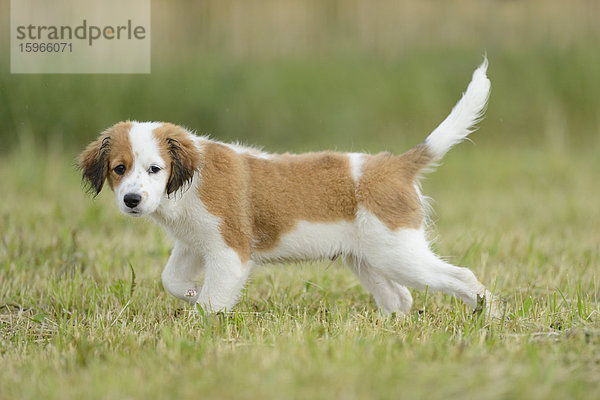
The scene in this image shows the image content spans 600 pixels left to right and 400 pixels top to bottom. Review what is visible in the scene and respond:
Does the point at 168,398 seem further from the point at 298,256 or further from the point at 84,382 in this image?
the point at 298,256

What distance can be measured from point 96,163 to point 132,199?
0.49 metres

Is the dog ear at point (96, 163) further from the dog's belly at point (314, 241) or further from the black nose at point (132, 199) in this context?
the dog's belly at point (314, 241)

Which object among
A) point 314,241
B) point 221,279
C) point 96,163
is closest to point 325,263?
point 314,241

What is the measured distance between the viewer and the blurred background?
11930mm

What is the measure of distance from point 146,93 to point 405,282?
7.92 m

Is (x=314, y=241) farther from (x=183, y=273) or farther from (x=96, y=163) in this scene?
(x=96, y=163)

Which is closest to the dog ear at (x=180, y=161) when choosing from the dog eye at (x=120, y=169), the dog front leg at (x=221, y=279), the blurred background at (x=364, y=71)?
the dog eye at (x=120, y=169)

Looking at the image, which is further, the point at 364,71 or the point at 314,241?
the point at 364,71

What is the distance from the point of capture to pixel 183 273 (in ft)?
15.4

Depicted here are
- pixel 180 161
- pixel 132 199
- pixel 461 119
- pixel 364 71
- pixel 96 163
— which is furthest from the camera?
pixel 364 71

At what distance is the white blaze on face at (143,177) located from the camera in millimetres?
4109

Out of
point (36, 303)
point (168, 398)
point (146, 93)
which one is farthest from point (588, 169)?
point (168, 398)

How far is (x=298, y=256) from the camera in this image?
4.64 meters

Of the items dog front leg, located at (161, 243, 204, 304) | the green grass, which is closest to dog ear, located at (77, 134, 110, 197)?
dog front leg, located at (161, 243, 204, 304)
